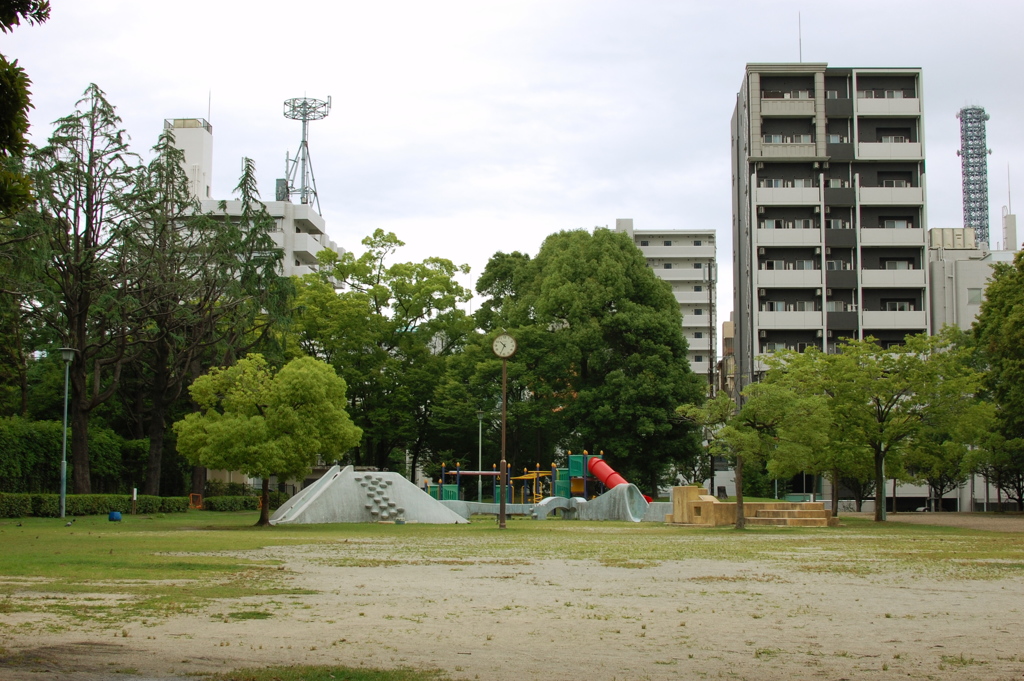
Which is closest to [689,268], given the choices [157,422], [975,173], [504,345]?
[975,173]

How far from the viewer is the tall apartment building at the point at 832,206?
217 feet

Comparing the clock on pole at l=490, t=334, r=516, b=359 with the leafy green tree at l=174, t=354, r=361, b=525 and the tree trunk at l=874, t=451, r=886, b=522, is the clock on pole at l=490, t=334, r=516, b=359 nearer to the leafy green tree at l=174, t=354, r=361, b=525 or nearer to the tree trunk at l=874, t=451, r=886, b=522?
the leafy green tree at l=174, t=354, r=361, b=525

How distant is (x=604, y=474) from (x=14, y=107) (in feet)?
126

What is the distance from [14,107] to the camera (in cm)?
645

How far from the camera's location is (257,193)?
50500 millimetres

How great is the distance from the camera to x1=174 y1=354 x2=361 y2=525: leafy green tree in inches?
1158

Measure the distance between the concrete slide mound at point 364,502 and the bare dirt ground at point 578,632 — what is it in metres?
23.0

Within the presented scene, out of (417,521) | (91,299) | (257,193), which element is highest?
(257,193)

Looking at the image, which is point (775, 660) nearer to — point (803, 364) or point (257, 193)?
point (803, 364)

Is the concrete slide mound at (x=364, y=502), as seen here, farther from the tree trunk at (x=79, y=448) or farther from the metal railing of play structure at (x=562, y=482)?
the tree trunk at (x=79, y=448)

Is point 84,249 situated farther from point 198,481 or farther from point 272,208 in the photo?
point 272,208

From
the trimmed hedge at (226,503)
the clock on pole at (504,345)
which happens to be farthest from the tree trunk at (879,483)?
the trimmed hedge at (226,503)

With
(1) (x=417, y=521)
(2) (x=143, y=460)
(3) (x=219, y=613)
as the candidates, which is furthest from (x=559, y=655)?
(2) (x=143, y=460)

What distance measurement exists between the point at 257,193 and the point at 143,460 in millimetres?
14917
